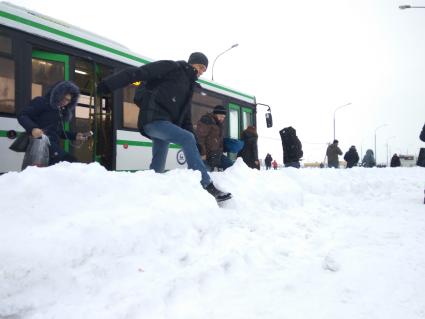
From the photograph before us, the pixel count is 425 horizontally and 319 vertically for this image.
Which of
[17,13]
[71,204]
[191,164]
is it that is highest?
[17,13]

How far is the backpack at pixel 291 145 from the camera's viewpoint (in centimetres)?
1068

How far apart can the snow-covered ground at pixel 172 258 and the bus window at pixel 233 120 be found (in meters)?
7.63

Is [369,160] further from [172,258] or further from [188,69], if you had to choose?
[172,258]

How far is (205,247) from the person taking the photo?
309 centimetres

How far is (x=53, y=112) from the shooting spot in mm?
4879

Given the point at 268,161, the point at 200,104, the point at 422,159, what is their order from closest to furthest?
the point at 422,159, the point at 200,104, the point at 268,161

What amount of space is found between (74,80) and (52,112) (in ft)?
7.00

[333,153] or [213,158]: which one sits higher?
[333,153]

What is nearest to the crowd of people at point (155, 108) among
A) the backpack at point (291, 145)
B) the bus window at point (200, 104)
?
the bus window at point (200, 104)

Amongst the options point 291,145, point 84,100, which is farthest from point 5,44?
point 291,145

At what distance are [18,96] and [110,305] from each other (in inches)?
198

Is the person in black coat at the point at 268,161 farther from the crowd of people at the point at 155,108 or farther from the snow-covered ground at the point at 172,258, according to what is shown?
the snow-covered ground at the point at 172,258

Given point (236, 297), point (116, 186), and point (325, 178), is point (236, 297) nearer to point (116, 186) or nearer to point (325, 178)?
point (116, 186)

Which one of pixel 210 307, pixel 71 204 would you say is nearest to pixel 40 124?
pixel 71 204
